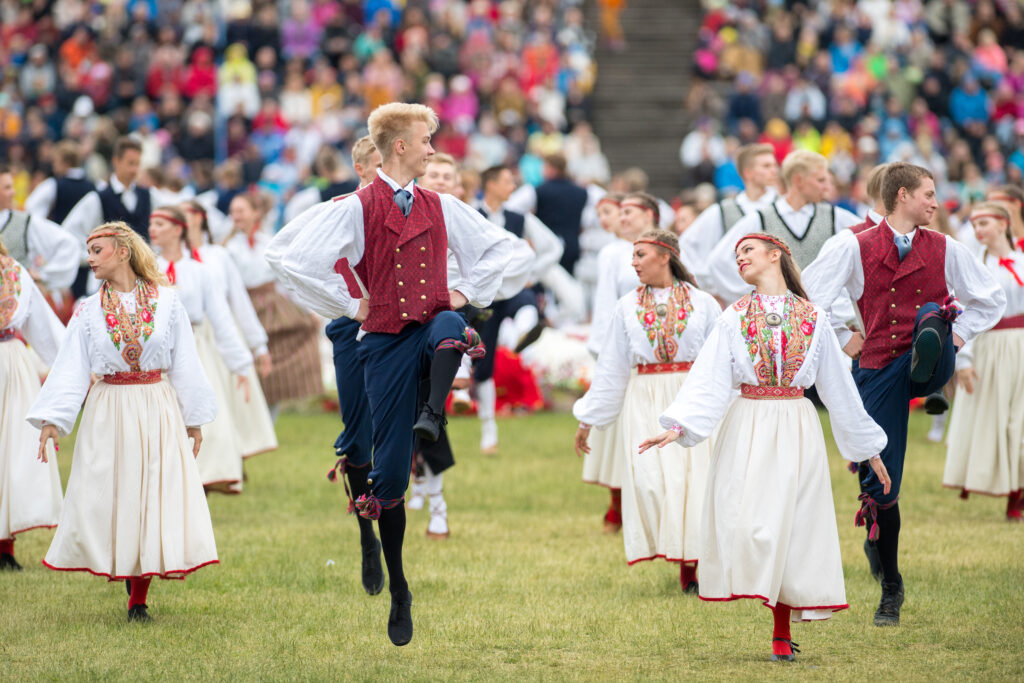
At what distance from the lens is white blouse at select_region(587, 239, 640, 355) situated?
8630 mm

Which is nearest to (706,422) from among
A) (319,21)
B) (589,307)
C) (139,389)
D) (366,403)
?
(366,403)

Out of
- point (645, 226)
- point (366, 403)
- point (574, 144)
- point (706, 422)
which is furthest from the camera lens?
point (574, 144)

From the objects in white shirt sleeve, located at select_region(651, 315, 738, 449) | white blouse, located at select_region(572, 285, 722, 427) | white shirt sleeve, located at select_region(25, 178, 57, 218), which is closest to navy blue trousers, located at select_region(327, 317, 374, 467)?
white blouse, located at select_region(572, 285, 722, 427)

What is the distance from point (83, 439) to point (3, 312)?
4.24 ft

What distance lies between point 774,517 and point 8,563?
433 cm

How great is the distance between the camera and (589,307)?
1738cm

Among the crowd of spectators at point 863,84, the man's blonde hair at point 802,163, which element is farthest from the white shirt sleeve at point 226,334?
the crowd of spectators at point 863,84

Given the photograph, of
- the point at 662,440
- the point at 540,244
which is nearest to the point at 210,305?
the point at 540,244

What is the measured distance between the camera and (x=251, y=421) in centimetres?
1038

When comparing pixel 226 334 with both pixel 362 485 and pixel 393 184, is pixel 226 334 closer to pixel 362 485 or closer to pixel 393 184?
pixel 362 485

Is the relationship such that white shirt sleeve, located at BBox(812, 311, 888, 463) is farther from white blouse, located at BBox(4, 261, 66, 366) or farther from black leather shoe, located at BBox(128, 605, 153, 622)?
white blouse, located at BBox(4, 261, 66, 366)

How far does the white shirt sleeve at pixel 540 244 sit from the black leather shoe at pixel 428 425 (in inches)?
192

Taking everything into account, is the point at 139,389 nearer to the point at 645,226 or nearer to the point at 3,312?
the point at 3,312

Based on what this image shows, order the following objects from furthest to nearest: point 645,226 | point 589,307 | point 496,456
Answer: point 589,307, point 496,456, point 645,226
